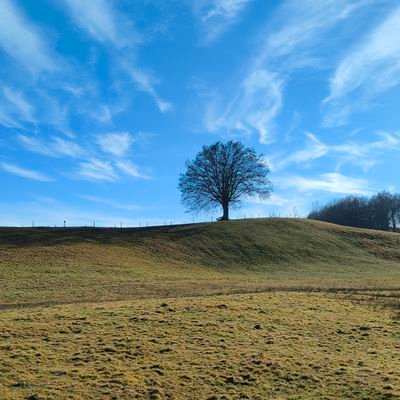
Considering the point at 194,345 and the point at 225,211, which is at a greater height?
the point at 225,211

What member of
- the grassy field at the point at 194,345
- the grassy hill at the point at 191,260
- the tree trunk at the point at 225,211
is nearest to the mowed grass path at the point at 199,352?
the grassy field at the point at 194,345

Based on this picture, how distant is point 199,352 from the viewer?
11.3 metres

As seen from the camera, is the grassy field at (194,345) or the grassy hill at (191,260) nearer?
the grassy field at (194,345)

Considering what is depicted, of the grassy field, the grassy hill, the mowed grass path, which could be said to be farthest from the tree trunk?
the mowed grass path

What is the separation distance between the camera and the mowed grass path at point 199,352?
29.5 feet

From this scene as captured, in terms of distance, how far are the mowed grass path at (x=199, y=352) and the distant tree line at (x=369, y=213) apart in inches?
4532

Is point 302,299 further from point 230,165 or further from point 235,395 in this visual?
point 230,165

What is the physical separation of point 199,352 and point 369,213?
418 ft

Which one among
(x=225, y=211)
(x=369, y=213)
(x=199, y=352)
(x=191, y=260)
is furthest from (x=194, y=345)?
(x=369, y=213)

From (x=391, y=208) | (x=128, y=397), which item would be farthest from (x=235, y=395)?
(x=391, y=208)

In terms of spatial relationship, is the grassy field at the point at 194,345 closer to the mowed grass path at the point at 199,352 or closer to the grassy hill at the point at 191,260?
the mowed grass path at the point at 199,352

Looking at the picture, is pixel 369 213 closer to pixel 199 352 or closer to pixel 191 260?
pixel 191 260

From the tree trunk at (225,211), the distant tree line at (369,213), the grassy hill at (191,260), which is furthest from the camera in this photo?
the distant tree line at (369,213)

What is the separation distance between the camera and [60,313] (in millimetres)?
15133
